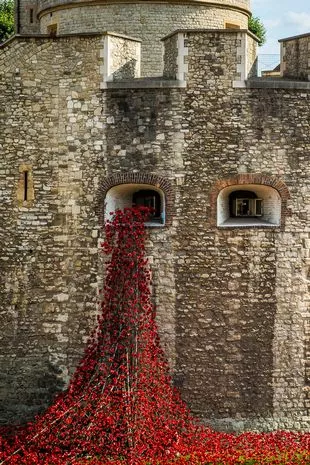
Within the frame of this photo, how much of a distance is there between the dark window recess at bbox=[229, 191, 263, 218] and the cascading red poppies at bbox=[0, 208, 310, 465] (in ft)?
6.42

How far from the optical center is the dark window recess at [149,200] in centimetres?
1661

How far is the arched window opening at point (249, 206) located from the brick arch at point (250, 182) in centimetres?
12

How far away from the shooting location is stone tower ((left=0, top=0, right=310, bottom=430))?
15.5 meters

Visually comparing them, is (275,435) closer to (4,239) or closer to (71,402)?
(71,402)

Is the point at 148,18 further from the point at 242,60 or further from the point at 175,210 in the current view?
the point at 175,210

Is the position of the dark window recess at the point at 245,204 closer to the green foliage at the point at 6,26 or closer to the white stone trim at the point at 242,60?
the white stone trim at the point at 242,60

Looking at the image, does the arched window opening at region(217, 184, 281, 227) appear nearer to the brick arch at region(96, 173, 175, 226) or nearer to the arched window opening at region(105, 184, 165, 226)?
the brick arch at region(96, 173, 175, 226)

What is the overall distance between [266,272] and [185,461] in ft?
12.8

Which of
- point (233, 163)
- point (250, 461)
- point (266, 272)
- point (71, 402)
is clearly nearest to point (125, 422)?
point (71, 402)

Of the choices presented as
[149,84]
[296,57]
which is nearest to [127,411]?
[149,84]

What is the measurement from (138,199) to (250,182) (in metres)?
2.50

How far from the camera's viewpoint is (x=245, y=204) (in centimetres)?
1673

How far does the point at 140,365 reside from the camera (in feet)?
50.0

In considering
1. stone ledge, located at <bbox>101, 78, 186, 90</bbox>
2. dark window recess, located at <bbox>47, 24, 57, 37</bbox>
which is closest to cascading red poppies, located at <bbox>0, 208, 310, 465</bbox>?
stone ledge, located at <bbox>101, 78, 186, 90</bbox>
